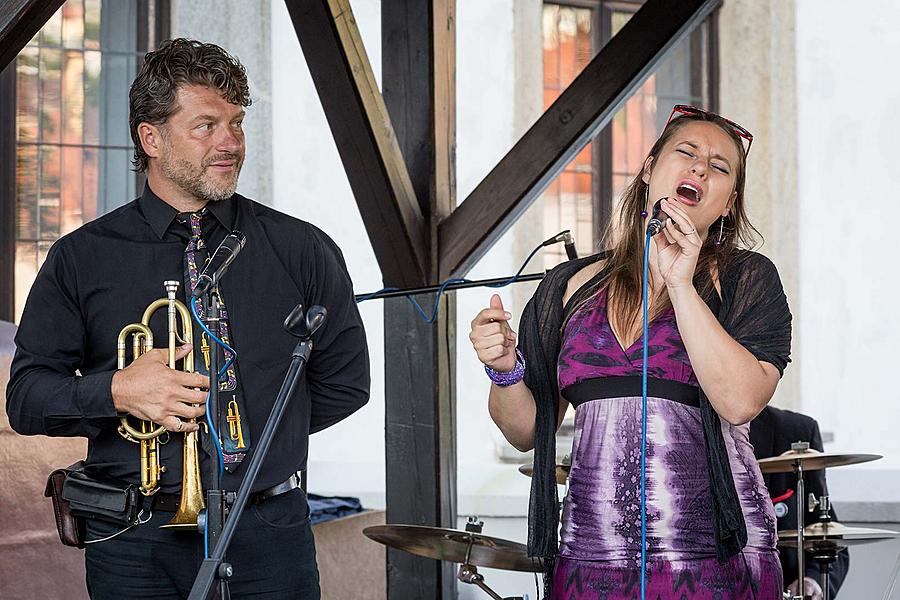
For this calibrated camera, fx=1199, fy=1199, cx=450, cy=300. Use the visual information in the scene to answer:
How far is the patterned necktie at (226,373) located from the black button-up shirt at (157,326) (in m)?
0.02

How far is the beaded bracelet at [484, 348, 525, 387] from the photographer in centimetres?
220

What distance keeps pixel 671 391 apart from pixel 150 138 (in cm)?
122

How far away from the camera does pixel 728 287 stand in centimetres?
216

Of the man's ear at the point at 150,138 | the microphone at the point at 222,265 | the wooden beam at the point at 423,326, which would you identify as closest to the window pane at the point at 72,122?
the wooden beam at the point at 423,326

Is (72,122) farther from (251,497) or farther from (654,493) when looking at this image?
(654,493)

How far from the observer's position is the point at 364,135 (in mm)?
3451

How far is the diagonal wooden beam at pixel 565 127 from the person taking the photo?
136 inches

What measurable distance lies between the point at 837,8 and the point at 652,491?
4503mm

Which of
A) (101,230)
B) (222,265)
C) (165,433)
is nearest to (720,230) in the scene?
(222,265)

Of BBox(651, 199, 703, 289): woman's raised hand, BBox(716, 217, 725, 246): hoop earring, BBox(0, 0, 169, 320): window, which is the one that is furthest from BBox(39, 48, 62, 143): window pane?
BBox(651, 199, 703, 289): woman's raised hand

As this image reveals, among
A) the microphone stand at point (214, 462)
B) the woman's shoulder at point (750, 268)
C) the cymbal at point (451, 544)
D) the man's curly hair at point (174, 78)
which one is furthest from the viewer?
the cymbal at point (451, 544)

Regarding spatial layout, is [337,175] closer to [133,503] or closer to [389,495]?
[389,495]

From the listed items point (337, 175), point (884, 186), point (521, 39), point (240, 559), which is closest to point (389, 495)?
point (240, 559)

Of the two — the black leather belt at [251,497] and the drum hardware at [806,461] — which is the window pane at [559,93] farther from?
the black leather belt at [251,497]
